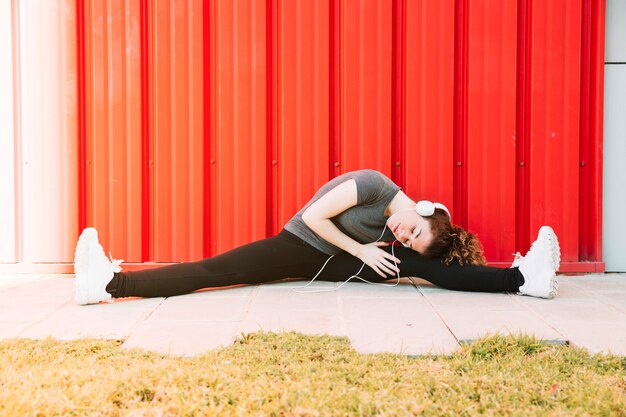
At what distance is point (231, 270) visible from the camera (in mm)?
3805

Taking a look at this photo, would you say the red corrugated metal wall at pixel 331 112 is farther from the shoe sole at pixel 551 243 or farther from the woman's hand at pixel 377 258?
the shoe sole at pixel 551 243

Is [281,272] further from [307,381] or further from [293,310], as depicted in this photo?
[307,381]

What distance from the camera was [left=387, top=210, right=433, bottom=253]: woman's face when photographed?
3.68m

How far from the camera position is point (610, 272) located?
15.0 ft

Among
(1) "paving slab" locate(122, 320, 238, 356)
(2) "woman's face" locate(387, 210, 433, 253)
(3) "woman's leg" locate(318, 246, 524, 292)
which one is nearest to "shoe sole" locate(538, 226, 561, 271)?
(3) "woman's leg" locate(318, 246, 524, 292)

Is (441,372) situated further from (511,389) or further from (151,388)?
(151,388)

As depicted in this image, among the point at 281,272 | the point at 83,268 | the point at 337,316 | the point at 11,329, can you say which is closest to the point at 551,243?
the point at 337,316

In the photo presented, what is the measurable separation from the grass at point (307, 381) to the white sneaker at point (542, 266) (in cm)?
107

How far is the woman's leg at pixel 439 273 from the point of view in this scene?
371 cm

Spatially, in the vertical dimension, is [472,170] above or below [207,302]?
above

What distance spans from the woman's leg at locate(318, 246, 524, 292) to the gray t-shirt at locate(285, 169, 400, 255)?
11 cm

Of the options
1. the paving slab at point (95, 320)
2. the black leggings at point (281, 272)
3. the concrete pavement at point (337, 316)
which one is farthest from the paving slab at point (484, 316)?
the paving slab at point (95, 320)

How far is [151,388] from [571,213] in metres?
3.50

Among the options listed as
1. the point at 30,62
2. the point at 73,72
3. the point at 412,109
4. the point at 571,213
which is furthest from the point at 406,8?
the point at 30,62
